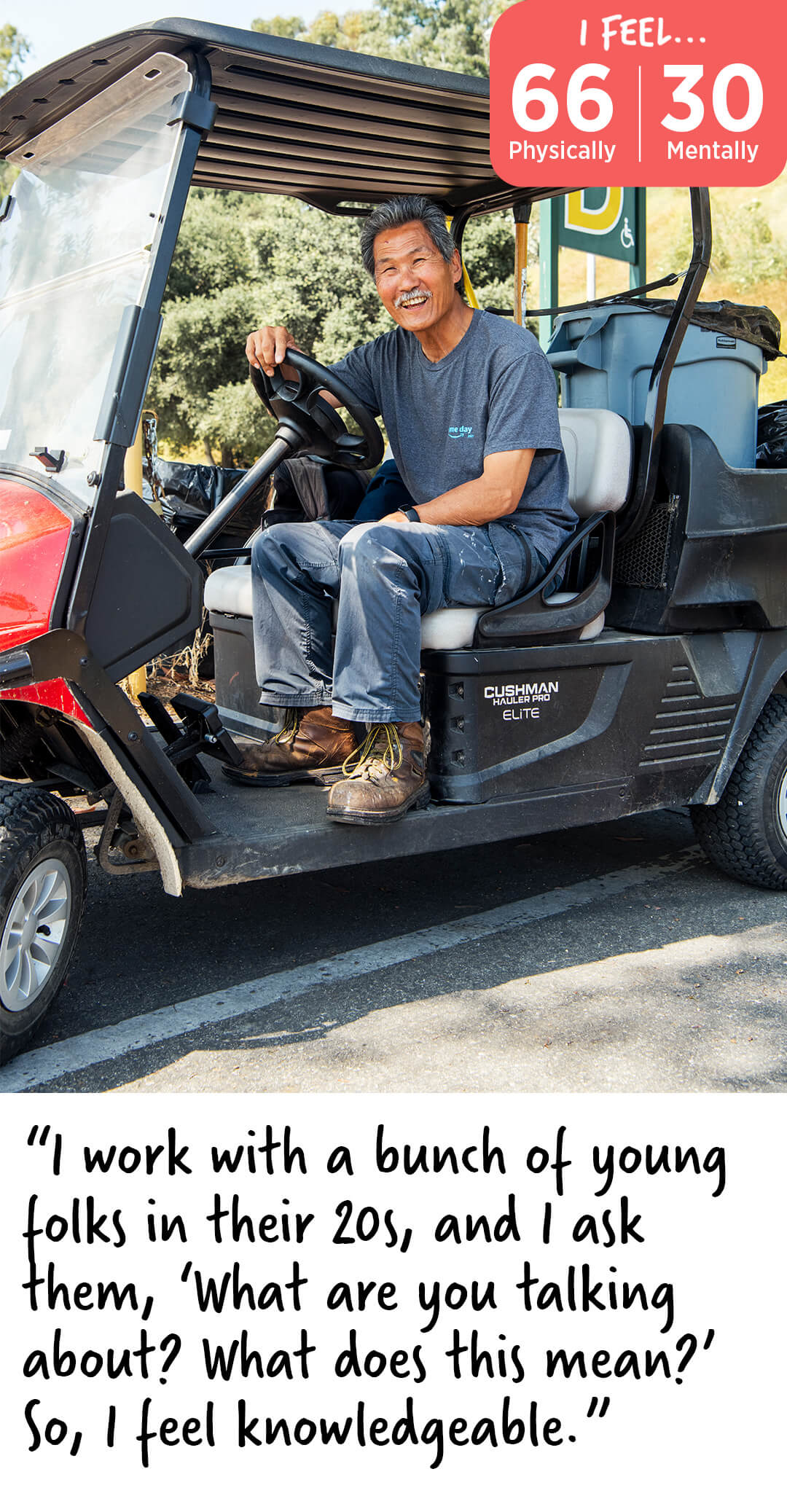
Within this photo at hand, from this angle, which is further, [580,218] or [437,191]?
[580,218]

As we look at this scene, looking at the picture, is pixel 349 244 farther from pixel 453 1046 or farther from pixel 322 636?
pixel 453 1046

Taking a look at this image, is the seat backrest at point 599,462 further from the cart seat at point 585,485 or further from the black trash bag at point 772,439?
the black trash bag at point 772,439

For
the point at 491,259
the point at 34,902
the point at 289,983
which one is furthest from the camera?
the point at 491,259

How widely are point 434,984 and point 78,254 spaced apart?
195 cm

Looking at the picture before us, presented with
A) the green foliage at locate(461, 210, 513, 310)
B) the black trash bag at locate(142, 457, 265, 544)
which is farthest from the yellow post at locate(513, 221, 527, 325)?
the green foliage at locate(461, 210, 513, 310)

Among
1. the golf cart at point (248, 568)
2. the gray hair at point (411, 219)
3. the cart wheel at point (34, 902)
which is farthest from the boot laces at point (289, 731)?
the gray hair at point (411, 219)

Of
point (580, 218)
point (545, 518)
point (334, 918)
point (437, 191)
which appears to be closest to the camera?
point (545, 518)

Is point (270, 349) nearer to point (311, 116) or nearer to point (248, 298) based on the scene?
point (311, 116)

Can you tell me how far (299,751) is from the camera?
351 cm

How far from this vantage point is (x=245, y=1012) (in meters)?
3.03

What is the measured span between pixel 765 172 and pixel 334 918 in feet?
12.1

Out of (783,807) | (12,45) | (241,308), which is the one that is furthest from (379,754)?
(12,45)

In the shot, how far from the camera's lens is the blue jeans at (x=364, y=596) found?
3039 millimetres
